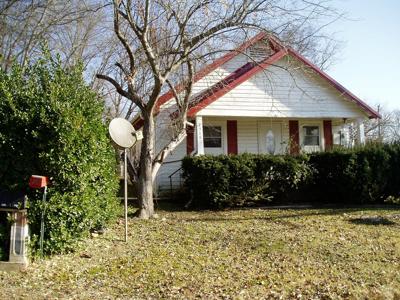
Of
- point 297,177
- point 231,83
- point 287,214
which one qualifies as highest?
point 231,83

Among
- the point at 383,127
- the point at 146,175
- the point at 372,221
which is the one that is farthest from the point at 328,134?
the point at 383,127

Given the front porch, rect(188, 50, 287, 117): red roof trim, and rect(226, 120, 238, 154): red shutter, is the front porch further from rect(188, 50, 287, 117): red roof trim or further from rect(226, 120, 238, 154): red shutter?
rect(188, 50, 287, 117): red roof trim

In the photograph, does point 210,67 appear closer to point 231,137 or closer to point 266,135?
point 231,137

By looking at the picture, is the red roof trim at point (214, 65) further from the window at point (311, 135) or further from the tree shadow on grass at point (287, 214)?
the window at point (311, 135)

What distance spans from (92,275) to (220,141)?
1207 cm

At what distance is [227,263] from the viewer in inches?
316

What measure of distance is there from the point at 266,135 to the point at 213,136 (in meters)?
2.40

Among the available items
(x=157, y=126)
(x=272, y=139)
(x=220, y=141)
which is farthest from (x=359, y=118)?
(x=157, y=126)

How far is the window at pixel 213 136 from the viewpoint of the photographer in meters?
18.8

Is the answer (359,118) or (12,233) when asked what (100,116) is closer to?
(12,233)

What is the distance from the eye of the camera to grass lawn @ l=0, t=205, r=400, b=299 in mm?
6766

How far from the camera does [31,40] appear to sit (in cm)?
1961

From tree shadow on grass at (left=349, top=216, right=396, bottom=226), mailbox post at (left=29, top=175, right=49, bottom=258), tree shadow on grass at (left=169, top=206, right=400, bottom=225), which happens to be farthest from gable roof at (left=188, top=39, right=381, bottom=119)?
mailbox post at (left=29, top=175, right=49, bottom=258)

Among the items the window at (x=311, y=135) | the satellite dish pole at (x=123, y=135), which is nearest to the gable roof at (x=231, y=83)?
the window at (x=311, y=135)
